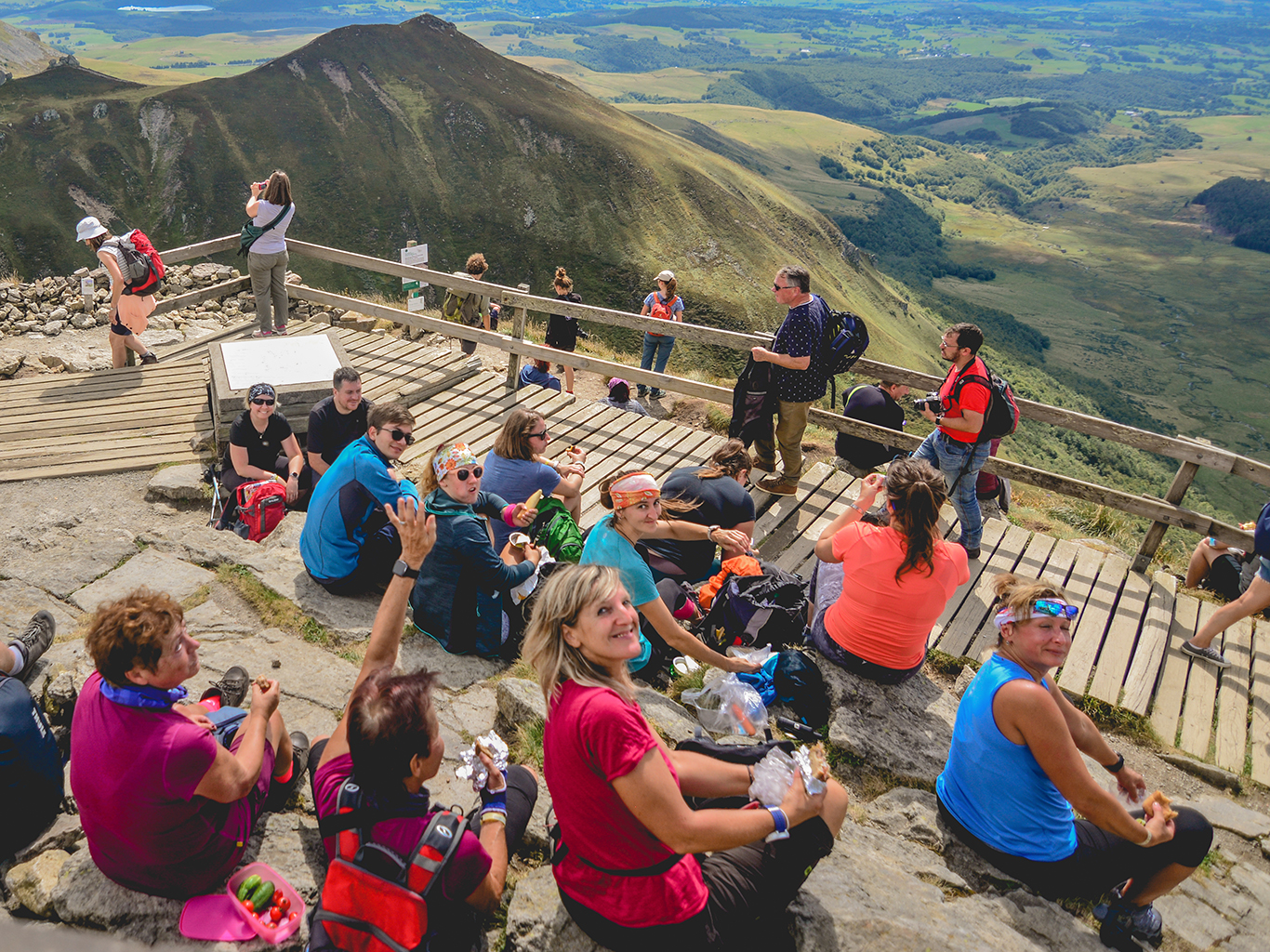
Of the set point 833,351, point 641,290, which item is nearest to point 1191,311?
point 641,290

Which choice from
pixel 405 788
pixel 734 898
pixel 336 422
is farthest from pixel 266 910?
pixel 336 422

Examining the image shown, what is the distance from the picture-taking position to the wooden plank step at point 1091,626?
562 cm

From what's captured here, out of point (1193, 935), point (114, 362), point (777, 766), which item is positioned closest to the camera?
point (777, 766)

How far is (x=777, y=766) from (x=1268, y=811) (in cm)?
395

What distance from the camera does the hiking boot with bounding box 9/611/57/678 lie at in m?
4.25

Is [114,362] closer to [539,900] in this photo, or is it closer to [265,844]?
[265,844]

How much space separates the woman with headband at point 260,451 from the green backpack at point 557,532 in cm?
237

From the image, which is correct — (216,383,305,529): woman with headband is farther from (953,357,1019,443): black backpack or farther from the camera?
(953,357,1019,443): black backpack

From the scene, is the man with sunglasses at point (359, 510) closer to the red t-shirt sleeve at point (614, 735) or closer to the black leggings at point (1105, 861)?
the red t-shirt sleeve at point (614, 735)

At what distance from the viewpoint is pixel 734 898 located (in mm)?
2818

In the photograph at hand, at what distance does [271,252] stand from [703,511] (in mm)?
7495

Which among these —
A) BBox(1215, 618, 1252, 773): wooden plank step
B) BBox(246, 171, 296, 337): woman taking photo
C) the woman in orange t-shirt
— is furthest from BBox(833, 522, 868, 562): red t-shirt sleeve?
BBox(246, 171, 296, 337): woman taking photo

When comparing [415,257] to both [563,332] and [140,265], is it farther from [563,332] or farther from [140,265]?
[140,265]

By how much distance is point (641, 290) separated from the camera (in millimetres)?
57625
